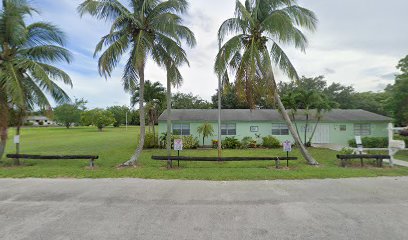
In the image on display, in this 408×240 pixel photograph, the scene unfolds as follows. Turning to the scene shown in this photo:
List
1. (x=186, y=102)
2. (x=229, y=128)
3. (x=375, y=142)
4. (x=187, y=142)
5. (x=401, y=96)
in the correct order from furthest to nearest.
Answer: (x=186, y=102) → (x=229, y=128) → (x=375, y=142) → (x=187, y=142) → (x=401, y=96)

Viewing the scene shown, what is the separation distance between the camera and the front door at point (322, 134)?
19656 millimetres

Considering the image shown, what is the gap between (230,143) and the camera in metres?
17.5

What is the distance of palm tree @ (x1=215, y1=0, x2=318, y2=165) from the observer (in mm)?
9242

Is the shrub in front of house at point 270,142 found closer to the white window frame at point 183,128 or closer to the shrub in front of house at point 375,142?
the white window frame at point 183,128

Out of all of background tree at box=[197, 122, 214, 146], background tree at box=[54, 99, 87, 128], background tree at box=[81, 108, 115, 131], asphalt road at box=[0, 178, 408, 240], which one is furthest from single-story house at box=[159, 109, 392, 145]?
background tree at box=[54, 99, 87, 128]

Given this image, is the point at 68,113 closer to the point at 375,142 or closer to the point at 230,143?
the point at 230,143

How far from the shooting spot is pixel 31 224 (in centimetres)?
402

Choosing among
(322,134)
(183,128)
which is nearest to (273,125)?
(322,134)

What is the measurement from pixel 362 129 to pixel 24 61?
80.7 ft

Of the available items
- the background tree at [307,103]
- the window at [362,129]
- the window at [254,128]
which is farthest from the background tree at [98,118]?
the window at [362,129]

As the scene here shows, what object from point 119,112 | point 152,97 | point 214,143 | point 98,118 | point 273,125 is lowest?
point 214,143

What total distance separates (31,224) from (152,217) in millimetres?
2185

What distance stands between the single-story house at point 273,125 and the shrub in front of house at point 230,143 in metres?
0.87

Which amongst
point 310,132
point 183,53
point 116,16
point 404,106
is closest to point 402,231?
point 183,53
